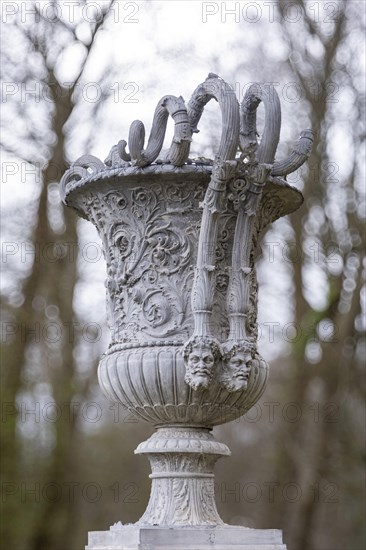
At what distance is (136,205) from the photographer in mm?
4652

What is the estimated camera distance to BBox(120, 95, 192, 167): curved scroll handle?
4340 millimetres

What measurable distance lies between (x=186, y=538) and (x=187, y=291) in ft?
3.38

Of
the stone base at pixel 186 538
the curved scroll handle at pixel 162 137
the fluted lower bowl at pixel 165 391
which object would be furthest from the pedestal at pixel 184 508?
the curved scroll handle at pixel 162 137

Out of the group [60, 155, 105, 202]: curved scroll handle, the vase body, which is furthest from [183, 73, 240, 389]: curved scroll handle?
[60, 155, 105, 202]: curved scroll handle

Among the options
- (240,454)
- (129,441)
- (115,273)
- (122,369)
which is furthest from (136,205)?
(240,454)

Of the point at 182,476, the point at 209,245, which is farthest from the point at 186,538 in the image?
the point at 209,245

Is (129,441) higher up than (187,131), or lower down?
lower down

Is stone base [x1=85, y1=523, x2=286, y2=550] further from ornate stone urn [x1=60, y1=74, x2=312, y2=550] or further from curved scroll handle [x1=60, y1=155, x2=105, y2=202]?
curved scroll handle [x1=60, y1=155, x2=105, y2=202]

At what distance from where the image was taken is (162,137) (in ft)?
14.8

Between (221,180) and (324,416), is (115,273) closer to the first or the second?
(221,180)

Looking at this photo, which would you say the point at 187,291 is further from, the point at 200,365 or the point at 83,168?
the point at 83,168

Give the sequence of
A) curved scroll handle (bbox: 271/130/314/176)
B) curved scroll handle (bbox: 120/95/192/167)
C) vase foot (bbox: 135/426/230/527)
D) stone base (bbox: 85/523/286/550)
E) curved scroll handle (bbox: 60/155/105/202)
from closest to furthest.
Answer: stone base (bbox: 85/523/286/550)
curved scroll handle (bbox: 120/95/192/167)
vase foot (bbox: 135/426/230/527)
curved scroll handle (bbox: 271/130/314/176)
curved scroll handle (bbox: 60/155/105/202)

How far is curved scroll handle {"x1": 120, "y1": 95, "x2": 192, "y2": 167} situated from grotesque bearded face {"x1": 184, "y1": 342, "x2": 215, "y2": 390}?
801 millimetres

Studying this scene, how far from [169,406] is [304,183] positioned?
6.79 m
